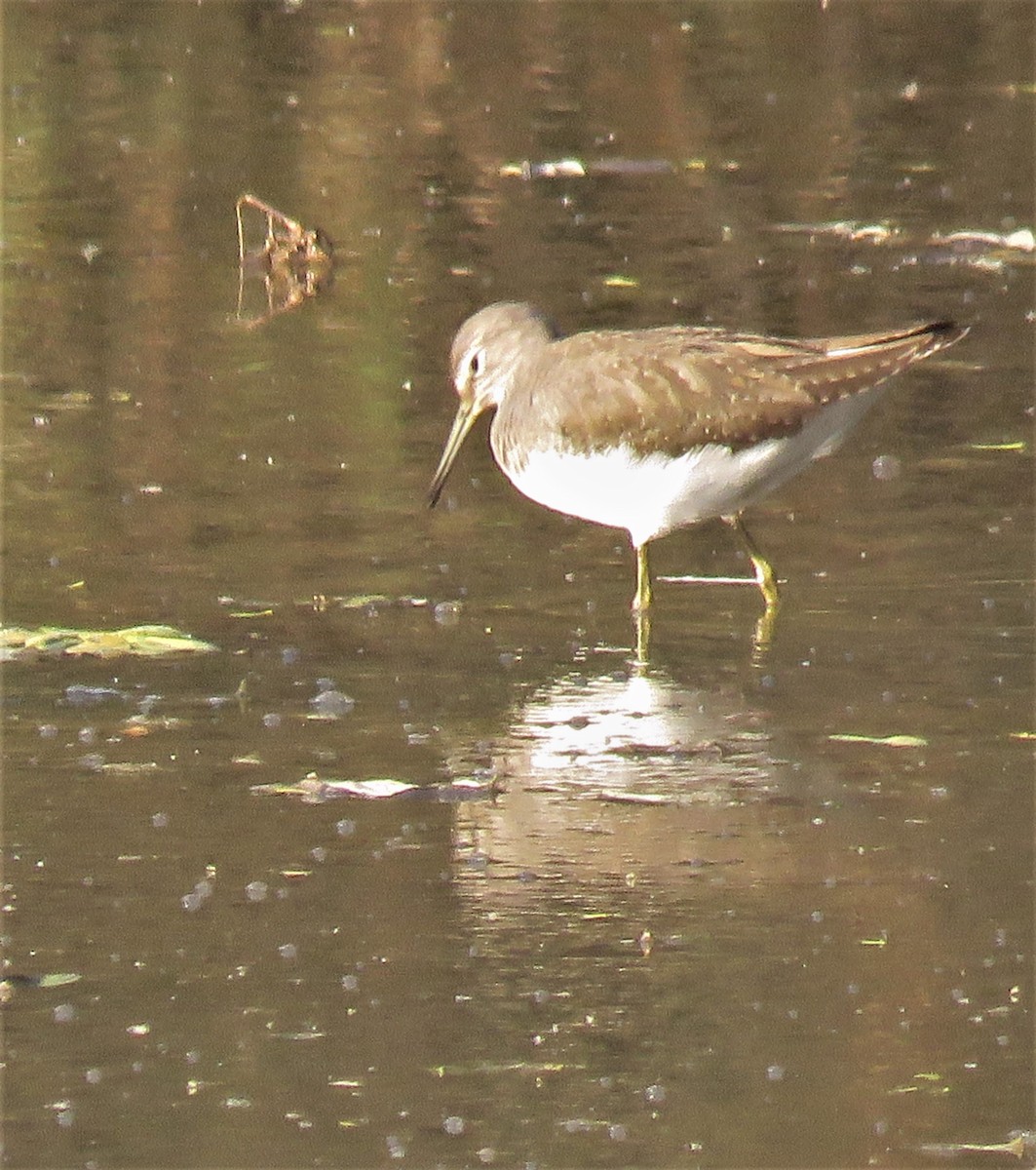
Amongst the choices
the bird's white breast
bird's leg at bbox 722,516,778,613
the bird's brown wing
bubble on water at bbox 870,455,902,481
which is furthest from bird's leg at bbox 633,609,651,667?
bubble on water at bbox 870,455,902,481

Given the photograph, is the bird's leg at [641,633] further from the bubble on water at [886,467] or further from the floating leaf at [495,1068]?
the floating leaf at [495,1068]

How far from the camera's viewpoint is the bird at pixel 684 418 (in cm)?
806

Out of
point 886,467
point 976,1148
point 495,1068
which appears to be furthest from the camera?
point 886,467

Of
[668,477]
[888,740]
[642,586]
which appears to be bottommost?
[888,740]

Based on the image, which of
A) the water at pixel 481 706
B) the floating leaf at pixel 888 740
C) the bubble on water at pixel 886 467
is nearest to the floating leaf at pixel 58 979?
the water at pixel 481 706

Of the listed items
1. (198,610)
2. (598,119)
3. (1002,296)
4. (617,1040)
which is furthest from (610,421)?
(598,119)

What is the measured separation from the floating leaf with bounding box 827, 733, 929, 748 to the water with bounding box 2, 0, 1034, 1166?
2 centimetres

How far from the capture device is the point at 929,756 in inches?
273

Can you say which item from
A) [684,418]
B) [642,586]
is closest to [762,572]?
[642,586]

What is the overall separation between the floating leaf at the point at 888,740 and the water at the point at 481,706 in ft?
0.05

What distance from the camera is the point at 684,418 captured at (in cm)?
805

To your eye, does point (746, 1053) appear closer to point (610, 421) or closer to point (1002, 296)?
point (610, 421)

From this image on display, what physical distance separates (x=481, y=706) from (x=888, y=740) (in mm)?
1097

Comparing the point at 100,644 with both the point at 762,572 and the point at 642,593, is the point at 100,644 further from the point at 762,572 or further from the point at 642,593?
Answer: the point at 762,572
